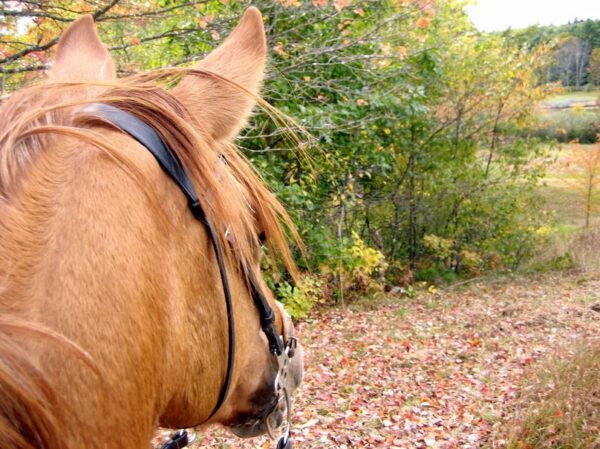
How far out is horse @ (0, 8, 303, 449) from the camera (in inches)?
28.5

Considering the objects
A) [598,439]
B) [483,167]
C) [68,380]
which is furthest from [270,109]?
[483,167]

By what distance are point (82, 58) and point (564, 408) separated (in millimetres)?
4317

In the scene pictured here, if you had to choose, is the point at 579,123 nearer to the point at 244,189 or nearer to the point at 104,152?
the point at 244,189

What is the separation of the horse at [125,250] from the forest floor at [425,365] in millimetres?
3794

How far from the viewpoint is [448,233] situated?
1347cm

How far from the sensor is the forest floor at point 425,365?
15.5ft

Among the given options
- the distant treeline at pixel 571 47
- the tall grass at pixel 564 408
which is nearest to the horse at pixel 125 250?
the tall grass at pixel 564 408

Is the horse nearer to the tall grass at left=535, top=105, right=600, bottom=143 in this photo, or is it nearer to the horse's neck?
the horse's neck

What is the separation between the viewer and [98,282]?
77cm

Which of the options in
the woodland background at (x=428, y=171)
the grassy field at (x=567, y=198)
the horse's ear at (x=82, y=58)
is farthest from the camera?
the grassy field at (x=567, y=198)

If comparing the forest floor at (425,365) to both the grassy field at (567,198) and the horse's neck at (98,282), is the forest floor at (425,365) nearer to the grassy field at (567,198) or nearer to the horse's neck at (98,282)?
the horse's neck at (98,282)

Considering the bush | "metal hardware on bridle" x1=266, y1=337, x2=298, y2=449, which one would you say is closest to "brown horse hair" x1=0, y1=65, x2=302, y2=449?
"metal hardware on bridle" x1=266, y1=337, x2=298, y2=449

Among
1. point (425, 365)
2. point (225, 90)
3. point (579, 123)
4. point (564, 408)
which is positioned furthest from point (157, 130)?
point (579, 123)

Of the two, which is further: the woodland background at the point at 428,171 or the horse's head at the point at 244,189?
the woodland background at the point at 428,171
